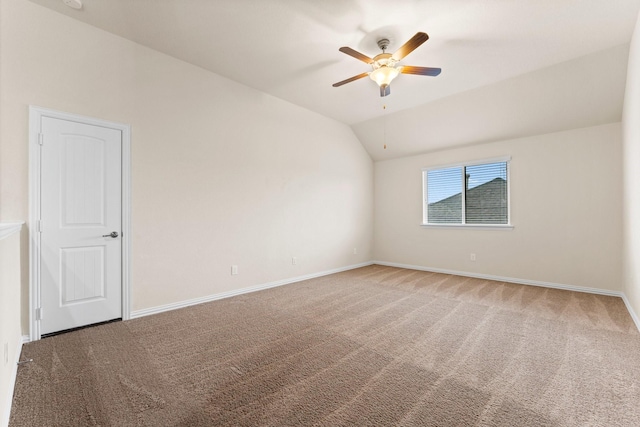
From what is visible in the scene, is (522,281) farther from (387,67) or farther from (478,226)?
(387,67)

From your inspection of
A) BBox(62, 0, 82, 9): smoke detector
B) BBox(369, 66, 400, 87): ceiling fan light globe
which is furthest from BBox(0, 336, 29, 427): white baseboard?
BBox(369, 66, 400, 87): ceiling fan light globe

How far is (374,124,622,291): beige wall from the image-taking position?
393 cm

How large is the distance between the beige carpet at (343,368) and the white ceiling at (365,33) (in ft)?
10.1

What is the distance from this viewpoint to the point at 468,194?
17.5 ft

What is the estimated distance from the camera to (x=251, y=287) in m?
4.13

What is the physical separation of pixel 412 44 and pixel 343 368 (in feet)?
9.26

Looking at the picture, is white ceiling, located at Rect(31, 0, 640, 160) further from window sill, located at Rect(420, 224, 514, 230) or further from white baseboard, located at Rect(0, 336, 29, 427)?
white baseboard, located at Rect(0, 336, 29, 427)

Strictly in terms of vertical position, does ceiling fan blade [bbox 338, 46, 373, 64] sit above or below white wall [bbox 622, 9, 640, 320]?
above

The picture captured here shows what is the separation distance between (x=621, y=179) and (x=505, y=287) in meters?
2.16

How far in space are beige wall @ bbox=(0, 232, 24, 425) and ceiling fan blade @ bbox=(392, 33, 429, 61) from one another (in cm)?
327

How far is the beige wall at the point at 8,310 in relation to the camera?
4.85 ft

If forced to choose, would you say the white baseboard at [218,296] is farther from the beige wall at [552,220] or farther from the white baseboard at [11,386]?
the beige wall at [552,220]

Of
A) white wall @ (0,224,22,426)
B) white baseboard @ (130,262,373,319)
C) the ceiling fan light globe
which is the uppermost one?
the ceiling fan light globe

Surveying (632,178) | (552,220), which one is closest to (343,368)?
(632,178)
